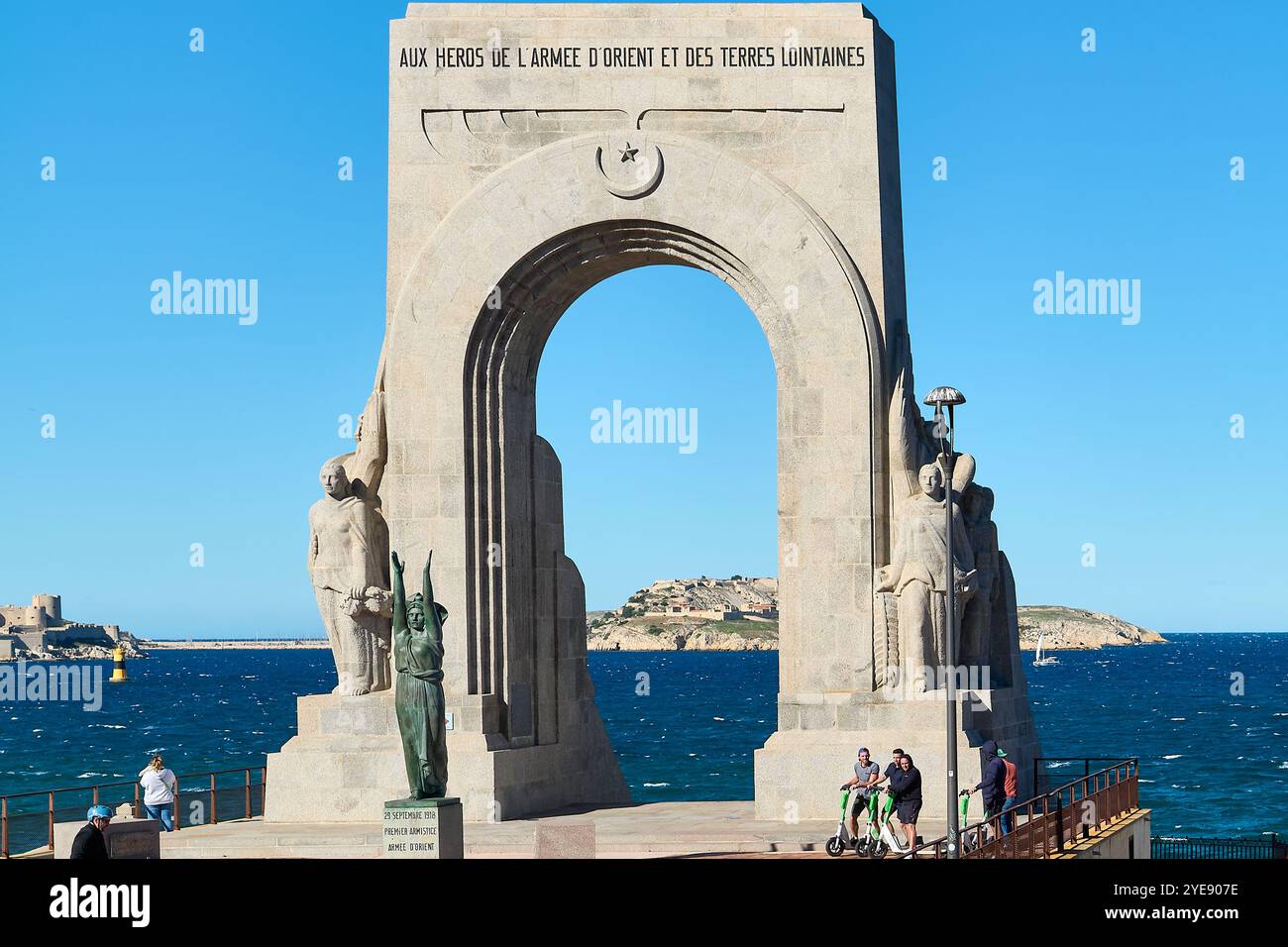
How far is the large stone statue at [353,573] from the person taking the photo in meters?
28.0

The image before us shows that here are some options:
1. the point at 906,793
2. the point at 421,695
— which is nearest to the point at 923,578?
the point at 906,793

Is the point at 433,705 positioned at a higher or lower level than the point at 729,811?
higher

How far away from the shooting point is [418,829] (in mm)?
21781

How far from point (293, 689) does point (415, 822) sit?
136m

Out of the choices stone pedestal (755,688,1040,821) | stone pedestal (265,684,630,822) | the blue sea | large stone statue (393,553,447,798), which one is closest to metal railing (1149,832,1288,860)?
the blue sea

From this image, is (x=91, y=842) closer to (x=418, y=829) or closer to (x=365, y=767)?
(x=418, y=829)

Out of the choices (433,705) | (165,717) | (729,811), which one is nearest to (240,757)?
(165,717)

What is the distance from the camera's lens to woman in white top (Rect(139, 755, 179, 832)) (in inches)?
1091

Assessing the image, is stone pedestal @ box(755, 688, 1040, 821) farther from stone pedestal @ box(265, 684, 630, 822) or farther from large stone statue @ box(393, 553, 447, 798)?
large stone statue @ box(393, 553, 447, 798)

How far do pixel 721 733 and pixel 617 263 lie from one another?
6998cm

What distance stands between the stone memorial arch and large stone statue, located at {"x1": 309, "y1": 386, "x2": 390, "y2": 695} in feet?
1.04

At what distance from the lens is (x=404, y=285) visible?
2869 cm

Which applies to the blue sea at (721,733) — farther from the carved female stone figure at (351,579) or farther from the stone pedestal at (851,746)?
the carved female stone figure at (351,579)
